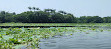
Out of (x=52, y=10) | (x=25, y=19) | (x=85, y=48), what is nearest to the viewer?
(x=85, y=48)

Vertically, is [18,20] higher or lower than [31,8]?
lower

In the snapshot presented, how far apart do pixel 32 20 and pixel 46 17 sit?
18.8 ft

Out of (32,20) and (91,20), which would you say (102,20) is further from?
(32,20)

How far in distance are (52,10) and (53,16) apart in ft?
38.0

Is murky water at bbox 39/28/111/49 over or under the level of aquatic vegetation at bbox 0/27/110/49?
under

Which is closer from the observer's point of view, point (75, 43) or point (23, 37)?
point (75, 43)

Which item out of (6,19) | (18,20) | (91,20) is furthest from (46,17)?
(91,20)

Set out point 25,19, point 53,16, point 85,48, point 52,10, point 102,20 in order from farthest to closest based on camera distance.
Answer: point 52,10
point 102,20
point 53,16
point 25,19
point 85,48

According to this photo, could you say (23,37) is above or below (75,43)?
above

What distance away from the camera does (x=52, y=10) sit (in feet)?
245

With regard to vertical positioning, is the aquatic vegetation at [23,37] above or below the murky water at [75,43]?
above

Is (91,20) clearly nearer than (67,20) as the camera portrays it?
No

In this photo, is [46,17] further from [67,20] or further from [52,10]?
[52,10]

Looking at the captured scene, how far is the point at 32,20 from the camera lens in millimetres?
59469
